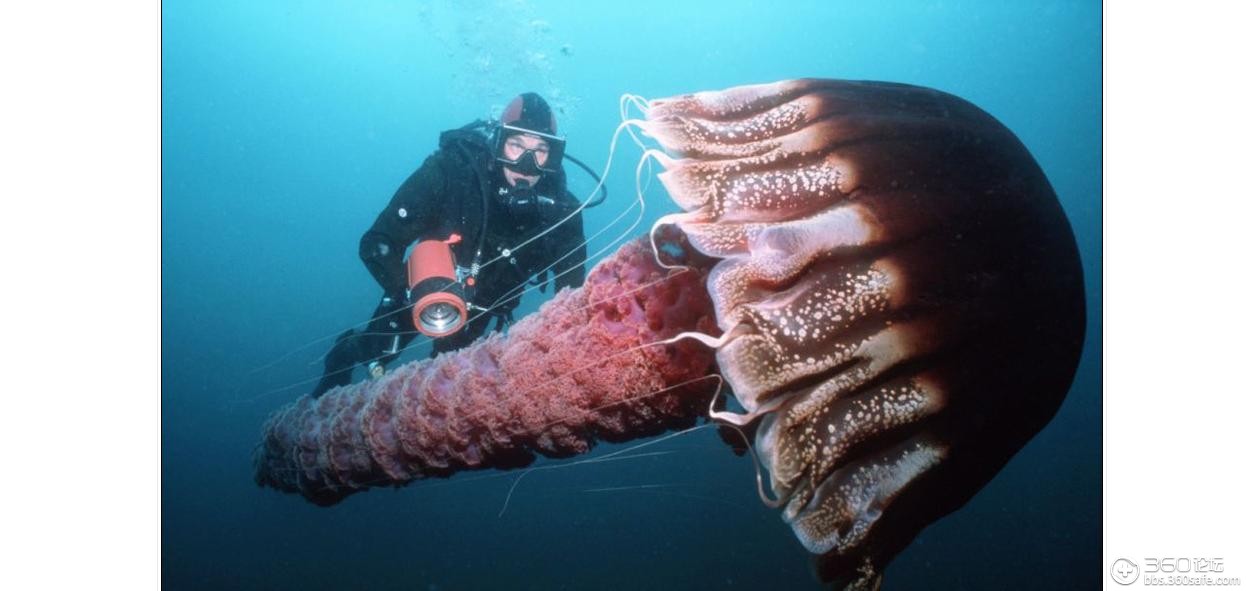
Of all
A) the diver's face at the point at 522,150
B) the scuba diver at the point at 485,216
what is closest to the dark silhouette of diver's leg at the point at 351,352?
the scuba diver at the point at 485,216

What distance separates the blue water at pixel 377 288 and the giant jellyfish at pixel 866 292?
1779 mm

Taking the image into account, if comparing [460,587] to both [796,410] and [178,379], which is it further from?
[178,379]

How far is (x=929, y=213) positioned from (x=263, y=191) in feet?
196

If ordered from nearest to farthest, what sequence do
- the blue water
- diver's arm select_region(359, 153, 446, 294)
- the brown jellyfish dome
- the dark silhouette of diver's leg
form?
the brown jellyfish dome → diver's arm select_region(359, 153, 446, 294) → the dark silhouette of diver's leg → the blue water

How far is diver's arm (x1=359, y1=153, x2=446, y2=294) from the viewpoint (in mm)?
4895

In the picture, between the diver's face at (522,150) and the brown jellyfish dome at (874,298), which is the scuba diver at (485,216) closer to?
the diver's face at (522,150)

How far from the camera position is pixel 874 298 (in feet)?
4.36

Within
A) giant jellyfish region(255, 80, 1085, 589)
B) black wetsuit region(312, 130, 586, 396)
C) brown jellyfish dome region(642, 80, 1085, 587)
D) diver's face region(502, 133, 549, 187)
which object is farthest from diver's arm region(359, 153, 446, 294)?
brown jellyfish dome region(642, 80, 1085, 587)

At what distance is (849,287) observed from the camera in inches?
52.2

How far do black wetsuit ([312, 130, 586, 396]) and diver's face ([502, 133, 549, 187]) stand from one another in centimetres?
11

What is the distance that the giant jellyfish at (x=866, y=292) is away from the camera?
4.37 ft
